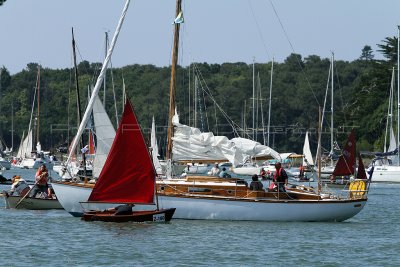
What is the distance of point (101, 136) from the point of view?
2003 inches

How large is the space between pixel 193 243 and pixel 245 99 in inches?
Answer: 5078

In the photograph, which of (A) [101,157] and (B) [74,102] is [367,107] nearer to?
(B) [74,102]

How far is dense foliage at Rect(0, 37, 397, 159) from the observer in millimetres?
134000

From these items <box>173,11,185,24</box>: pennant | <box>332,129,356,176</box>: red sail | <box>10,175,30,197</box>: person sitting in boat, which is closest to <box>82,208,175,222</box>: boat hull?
<box>10,175,30,197</box>: person sitting in boat

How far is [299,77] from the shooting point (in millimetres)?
180375

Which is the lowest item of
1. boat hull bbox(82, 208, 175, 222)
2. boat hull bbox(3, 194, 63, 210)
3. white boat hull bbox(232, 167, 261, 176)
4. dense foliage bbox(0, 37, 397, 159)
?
boat hull bbox(82, 208, 175, 222)

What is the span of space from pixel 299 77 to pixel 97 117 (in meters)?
130

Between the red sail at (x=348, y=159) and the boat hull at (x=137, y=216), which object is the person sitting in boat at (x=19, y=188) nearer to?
the boat hull at (x=137, y=216)

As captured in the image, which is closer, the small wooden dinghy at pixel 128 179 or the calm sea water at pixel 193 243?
the calm sea water at pixel 193 243

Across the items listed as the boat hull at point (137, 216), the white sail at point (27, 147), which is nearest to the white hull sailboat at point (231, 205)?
the boat hull at point (137, 216)

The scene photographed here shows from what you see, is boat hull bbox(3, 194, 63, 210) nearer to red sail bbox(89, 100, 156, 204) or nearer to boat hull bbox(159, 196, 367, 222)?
red sail bbox(89, 100, 156, 204)

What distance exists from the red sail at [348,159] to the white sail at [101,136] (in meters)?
21.4

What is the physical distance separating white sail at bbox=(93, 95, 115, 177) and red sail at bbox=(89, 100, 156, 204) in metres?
4.42

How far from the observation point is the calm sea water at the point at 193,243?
3600cm
